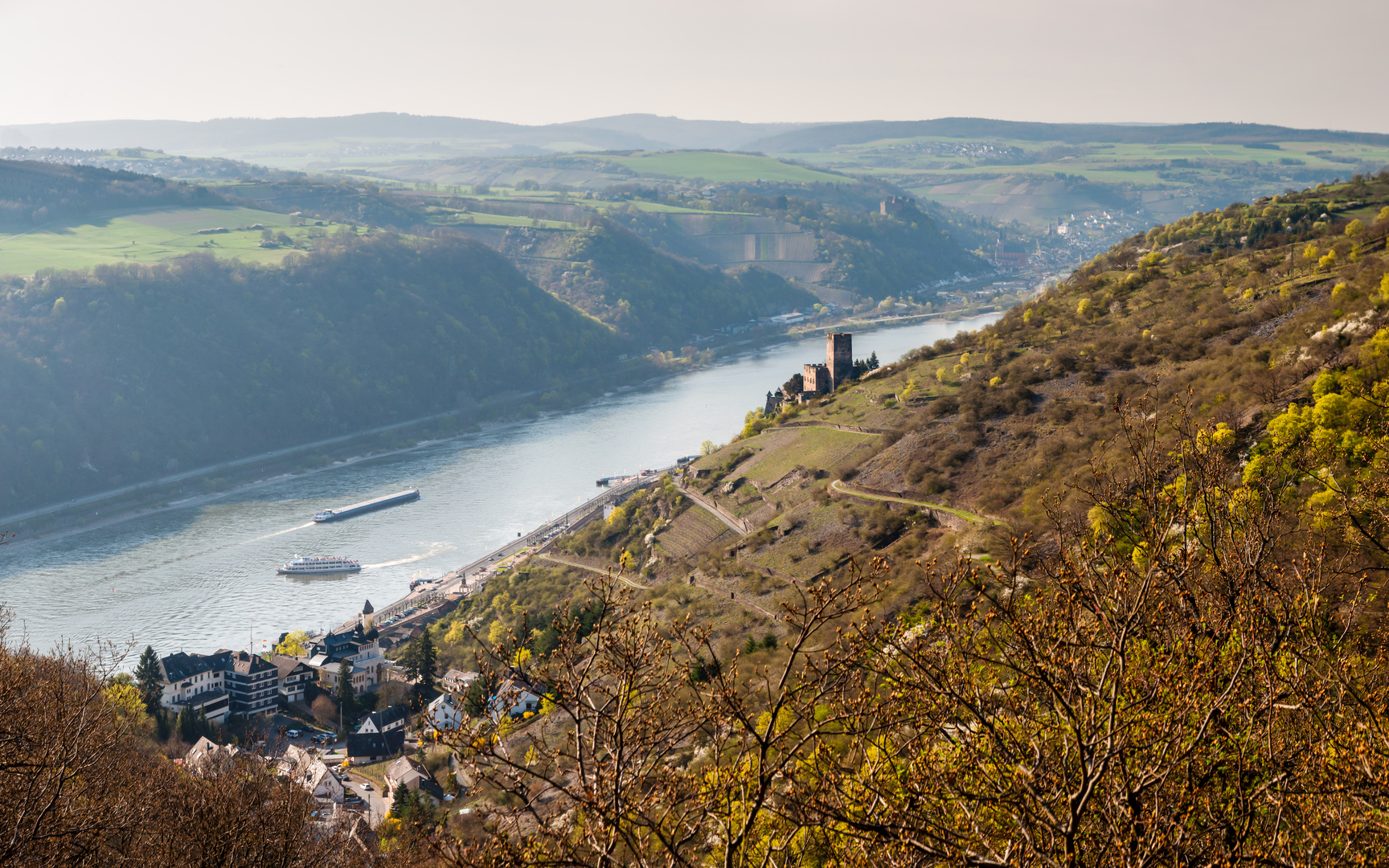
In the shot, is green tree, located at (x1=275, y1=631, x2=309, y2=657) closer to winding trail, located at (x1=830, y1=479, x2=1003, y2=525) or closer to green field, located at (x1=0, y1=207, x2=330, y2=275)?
winding trail, located at (x1=830, y1=479, x2=1003, y2=525)

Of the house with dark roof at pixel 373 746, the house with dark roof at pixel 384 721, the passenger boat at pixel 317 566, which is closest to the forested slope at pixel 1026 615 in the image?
the house with dark roof at pixel 384 721

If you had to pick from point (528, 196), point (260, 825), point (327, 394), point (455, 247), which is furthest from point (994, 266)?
point (260, 825)

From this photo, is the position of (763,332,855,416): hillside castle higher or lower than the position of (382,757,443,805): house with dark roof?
higher

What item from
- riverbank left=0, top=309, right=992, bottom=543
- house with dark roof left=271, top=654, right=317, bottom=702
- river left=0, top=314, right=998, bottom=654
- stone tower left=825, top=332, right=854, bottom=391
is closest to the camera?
house with dark roof left=271, top=654, right=317, bottom=702

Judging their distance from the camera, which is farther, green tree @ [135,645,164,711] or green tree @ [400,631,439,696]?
green tree @ [400,631,439,696]

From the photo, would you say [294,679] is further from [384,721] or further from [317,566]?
[317,566]

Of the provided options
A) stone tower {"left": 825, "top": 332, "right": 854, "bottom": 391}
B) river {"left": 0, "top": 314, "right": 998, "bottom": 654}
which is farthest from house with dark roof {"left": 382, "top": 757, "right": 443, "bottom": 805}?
stone tower {"left": 825, "top": 332, "right": 854, "bottom": 391}

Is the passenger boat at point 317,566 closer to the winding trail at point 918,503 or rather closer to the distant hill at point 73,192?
the winding trail at point 918,503
